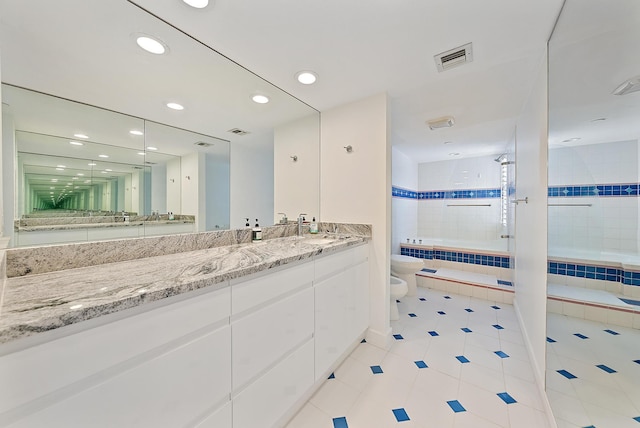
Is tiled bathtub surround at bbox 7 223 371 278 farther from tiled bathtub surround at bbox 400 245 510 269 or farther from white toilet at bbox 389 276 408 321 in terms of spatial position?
tiled bathtub surround at bbox 400 245 510 269

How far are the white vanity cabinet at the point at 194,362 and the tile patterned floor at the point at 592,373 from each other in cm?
132

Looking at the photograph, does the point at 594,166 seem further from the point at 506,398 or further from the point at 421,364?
the point at 421,364

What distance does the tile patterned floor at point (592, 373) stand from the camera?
102 cm

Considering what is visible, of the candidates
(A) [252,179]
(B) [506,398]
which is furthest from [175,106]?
(B) [506,398]

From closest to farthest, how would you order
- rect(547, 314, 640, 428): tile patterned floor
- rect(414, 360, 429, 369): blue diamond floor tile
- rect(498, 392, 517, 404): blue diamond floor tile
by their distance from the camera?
rect(547, 314, 640, 428): tile patterned floor → rect(498, 392, 517, 404): blue diamond floor tile → rect(414, 360, 429, 369): blue diamond floor tile

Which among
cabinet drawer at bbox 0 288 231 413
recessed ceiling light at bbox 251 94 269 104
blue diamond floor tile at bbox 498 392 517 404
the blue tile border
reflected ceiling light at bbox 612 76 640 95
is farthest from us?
the blue tile border

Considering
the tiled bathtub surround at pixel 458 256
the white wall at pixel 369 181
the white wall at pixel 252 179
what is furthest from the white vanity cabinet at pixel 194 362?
the tiled bathtub surround at pixel 458 256

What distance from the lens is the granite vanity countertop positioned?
21.7 inches

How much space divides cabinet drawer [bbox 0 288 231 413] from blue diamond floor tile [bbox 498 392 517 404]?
180cm

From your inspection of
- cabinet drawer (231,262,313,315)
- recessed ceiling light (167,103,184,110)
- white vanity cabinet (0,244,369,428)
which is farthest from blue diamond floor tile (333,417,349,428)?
recessed ceiling light (167,103,184,110)

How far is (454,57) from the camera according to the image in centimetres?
148

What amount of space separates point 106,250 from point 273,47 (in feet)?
4.75

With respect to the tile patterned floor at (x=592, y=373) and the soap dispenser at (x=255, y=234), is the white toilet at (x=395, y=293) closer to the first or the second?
the tile patterned floor at (x=592, y=373)

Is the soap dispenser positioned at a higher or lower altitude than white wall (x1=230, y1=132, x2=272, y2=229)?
lower
